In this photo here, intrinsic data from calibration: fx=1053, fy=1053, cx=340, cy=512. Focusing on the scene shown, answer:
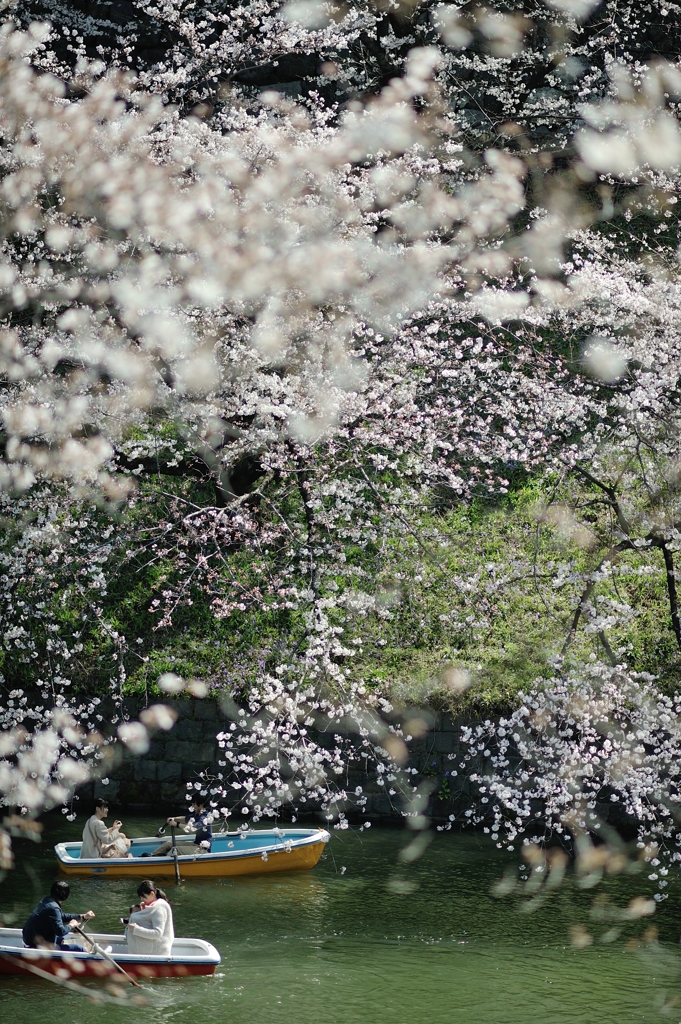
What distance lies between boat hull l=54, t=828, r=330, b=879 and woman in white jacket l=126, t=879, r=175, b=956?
8.48 feet

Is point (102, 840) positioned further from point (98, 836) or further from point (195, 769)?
point (195, 769)

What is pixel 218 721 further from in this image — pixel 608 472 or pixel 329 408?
pixel 608 472

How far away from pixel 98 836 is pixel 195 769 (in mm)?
1873

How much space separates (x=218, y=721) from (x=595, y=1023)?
6.22 m

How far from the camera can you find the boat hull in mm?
11664

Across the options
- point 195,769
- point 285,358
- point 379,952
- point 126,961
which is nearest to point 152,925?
point 126,961

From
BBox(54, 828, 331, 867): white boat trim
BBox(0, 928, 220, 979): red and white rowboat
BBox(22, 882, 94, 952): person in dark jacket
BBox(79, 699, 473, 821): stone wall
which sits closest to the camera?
BBox(22, 882, 94, 952): person in dark jacket

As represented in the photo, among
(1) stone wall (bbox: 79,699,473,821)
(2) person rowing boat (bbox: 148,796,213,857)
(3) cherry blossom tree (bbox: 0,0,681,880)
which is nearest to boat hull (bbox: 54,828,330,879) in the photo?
Result: (2) person rowing boat (bbox: 148,796,213,857)

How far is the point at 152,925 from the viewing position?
352 inches

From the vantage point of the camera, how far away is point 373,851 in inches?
485

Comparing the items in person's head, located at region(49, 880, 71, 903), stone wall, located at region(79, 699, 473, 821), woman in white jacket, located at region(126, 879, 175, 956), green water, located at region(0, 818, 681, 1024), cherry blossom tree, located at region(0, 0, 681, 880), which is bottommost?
green water, located at region(0, 818, 681, 1024)

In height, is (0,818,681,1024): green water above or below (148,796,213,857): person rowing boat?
below

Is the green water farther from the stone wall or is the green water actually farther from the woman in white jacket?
the stone wall

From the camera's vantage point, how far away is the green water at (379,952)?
28.0ft
